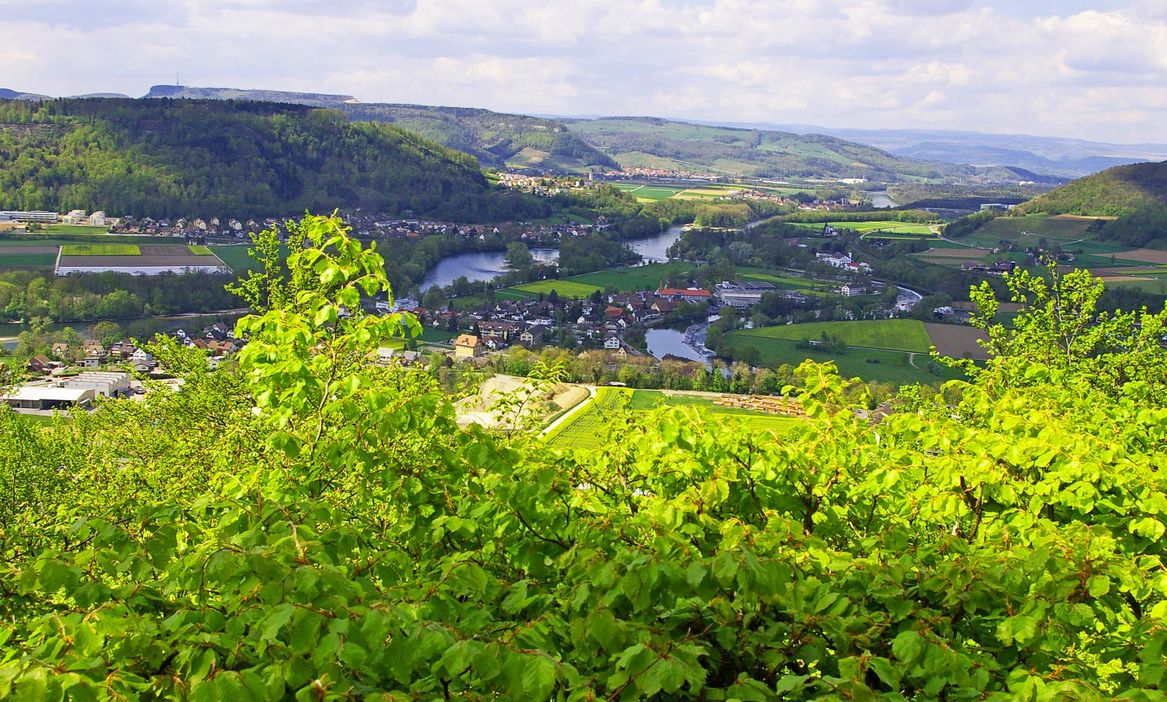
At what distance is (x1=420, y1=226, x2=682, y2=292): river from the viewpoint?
301ft

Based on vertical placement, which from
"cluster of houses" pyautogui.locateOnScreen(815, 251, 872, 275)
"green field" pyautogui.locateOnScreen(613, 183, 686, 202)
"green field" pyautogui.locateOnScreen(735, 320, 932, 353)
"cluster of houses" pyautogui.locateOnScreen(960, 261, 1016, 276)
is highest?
"green field" pyautogui.locateOnScreen(613, 183, 686, 202)

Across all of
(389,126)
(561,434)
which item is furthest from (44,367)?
(389,126)

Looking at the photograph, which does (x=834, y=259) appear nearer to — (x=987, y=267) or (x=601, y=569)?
(x=987, y=267)

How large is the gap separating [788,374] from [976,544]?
43.4 metres

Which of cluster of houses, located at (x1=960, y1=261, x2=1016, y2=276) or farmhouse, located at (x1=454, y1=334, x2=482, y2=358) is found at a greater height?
cluster of houses, located at (x1=960, y1=261, x2=1016, y2=276)

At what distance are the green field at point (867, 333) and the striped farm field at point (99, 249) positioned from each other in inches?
2389

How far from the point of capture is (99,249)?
274 ft

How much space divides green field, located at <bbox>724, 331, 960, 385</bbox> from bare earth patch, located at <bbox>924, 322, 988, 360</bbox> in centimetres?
146

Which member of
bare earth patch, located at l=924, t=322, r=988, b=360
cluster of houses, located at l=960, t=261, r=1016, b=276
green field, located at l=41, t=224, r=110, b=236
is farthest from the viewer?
green field, located at l=41, t=224, r=110, b=236

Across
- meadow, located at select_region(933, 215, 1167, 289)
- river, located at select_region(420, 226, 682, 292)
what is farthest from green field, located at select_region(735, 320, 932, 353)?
river, located at select_region(420, 226, 682, 292)

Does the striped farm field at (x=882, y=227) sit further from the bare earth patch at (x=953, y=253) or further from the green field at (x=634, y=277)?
the green field at (x=634, y=277)

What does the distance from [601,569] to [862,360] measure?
57019mm

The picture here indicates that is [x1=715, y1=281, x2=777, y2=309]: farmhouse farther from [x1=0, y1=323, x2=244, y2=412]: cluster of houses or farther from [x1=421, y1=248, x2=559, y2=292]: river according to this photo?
[x1=0, y1=323, x2=244, y2=412]: cluster of houses

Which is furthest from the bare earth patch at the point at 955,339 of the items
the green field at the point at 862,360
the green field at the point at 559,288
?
the green field at the point at 559,288
